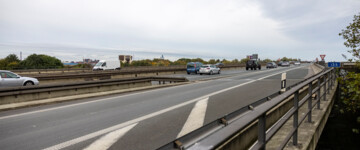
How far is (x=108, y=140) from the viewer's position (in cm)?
486

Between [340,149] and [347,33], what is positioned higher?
[347,33]

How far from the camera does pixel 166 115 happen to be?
282 inches

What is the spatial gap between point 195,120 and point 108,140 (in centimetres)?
248

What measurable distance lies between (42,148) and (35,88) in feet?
22.1

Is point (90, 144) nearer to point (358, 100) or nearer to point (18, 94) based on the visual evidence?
point (18, 94)

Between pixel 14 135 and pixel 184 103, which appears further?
pixel 184 103

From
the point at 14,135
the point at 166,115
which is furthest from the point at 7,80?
the point at 166,115

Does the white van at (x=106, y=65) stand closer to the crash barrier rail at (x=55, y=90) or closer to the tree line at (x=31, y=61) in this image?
the crash barrier rail at (x=55, y=90)

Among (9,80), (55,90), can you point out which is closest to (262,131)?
(55,90)

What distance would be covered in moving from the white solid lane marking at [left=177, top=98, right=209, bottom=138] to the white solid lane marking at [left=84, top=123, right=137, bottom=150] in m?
1.29

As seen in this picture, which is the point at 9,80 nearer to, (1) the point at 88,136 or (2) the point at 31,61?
(1) the point at 88,136

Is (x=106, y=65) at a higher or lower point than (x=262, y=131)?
higher

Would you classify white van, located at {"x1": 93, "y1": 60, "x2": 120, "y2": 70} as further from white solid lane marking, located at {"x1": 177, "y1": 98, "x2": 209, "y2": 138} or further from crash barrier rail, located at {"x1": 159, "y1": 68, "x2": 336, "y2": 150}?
crash barrier rail, located at {"x1": 159, "y1": 68, "x2": 336, "y2": 150}

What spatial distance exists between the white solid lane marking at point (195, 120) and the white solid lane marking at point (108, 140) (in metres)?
1.29
